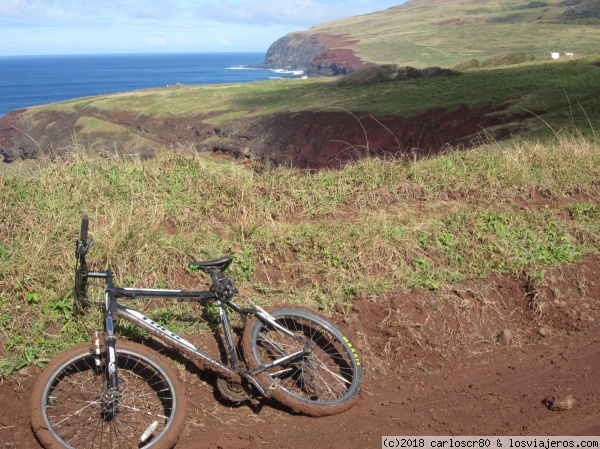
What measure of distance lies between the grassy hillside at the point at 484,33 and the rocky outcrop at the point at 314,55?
7.46 feet

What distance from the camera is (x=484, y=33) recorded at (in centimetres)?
7675

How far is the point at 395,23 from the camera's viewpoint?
369 feet

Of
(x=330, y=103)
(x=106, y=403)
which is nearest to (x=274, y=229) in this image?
(x=106, y=403)

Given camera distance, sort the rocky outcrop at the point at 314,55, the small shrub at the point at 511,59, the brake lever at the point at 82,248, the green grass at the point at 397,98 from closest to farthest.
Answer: the brake lever at the point at 82,248 < the green grass at the point at 397,98 < the small shrub at the point at 511,59 < the rocky outcrop at the point at 314,55

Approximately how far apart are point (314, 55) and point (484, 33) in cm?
5466

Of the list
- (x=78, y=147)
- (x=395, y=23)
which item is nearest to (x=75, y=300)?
(x=78, y=147)

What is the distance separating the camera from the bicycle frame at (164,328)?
11.2 feet

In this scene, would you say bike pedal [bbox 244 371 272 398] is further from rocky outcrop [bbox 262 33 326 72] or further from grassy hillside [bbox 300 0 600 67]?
rocky outcrop [bbox 262 33 326 72]

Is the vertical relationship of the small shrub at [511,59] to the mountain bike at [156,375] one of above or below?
above

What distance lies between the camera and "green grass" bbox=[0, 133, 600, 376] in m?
4.54

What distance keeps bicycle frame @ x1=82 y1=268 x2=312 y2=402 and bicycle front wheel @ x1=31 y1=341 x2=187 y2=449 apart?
11 cm

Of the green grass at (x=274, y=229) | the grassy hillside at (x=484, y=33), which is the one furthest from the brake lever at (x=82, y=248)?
the grassy hillside at (x=484, y=33)

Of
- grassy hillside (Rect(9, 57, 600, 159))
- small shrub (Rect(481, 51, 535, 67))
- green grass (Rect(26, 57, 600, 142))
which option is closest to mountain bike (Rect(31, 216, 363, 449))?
green grass (Rect(26, 57, 600, 142))

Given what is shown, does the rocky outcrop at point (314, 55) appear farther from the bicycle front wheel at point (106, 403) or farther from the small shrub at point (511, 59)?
the bicycle front wheel at point (106, 403)
